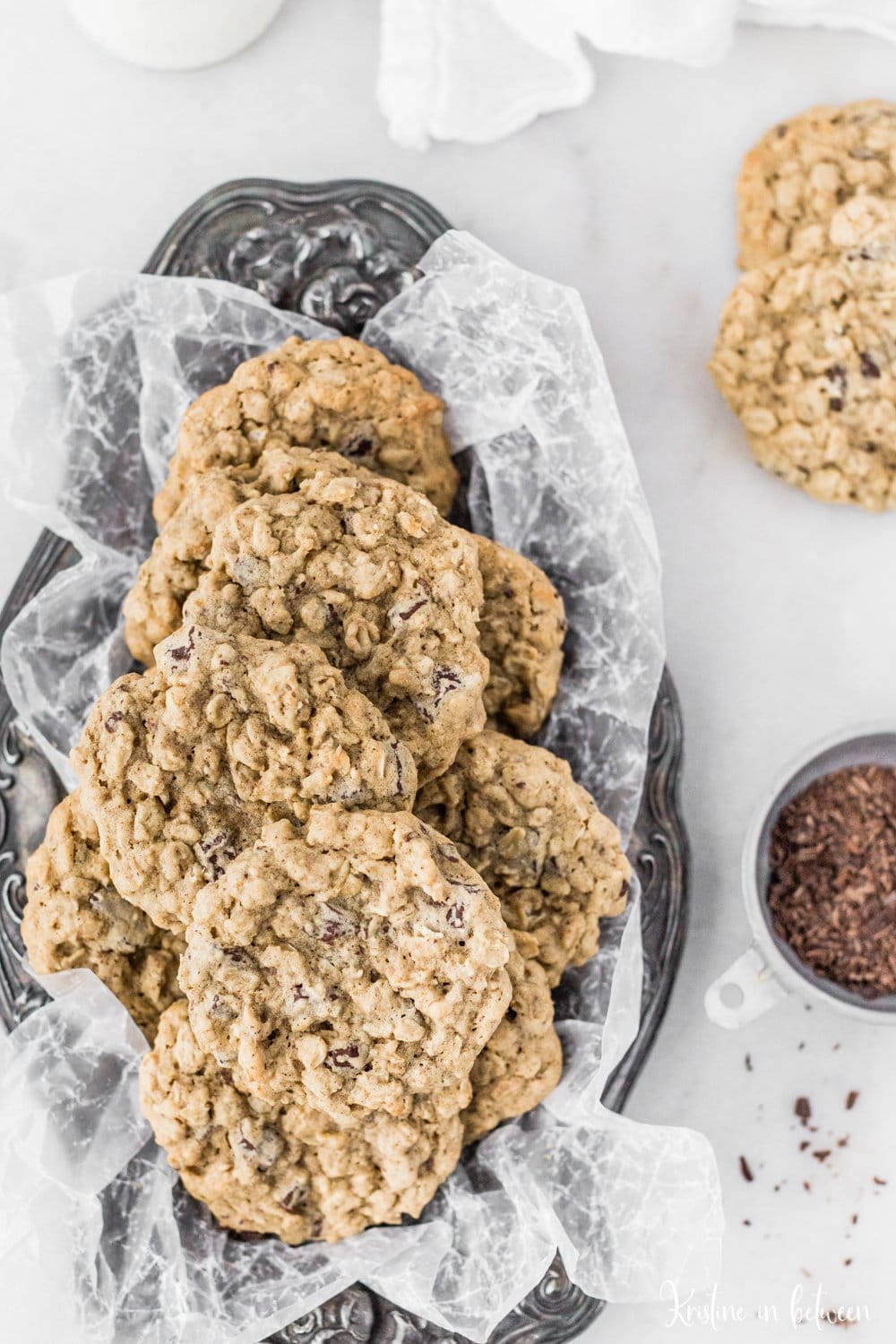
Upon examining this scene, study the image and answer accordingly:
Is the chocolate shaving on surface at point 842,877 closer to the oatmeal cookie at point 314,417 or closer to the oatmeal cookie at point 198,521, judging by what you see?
the oatmeal cookie at point 314,417

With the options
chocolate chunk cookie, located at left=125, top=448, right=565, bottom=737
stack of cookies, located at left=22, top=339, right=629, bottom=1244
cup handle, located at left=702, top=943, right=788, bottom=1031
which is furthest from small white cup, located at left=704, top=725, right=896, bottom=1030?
chocolate chunk cookie, located at left=125, top=448, right=565, bottom=737

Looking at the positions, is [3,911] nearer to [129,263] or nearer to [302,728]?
[302,728]

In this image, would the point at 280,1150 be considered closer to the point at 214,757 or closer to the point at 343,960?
the point at 343,960

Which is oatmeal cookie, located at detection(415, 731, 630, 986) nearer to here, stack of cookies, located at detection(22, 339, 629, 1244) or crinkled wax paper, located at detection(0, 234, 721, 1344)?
stack of cookies, located at detection(22, 339, 629, 1244)

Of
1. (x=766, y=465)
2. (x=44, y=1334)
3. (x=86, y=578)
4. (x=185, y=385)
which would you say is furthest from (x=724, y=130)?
(x=44, y=1334)

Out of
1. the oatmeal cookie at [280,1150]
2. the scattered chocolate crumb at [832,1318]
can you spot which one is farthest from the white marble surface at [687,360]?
the oatmeal cookie at [280,1150]
